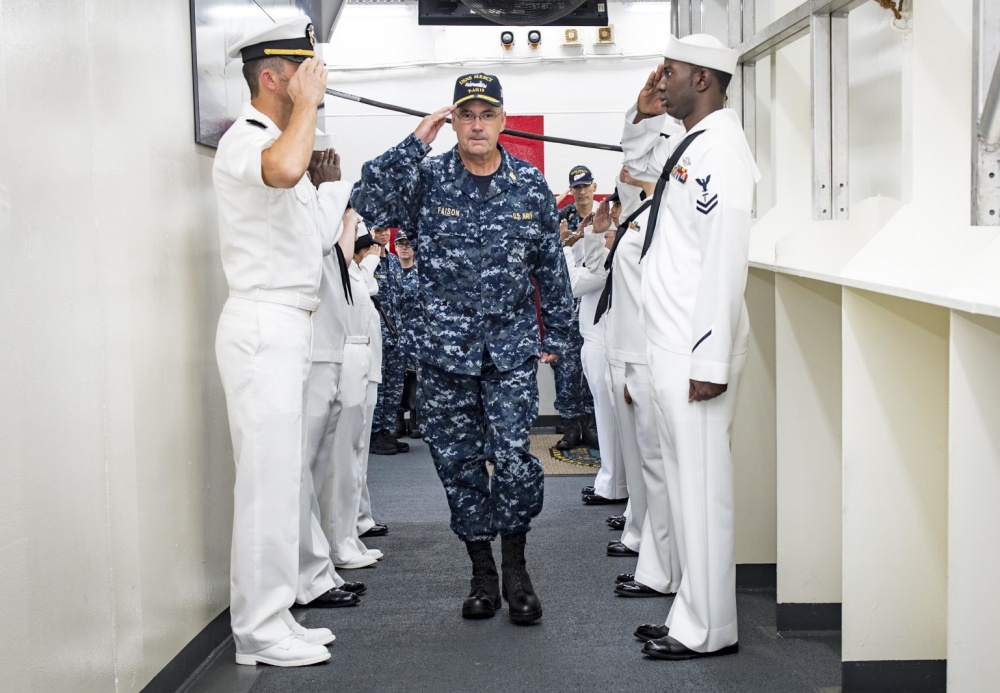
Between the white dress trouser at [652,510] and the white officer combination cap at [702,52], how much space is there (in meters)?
1.09

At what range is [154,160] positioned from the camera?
104 inches

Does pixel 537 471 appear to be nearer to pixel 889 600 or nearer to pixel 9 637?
pixel 889 600

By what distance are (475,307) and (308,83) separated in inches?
33.5

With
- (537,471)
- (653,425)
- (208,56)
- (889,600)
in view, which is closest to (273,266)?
(208,56)

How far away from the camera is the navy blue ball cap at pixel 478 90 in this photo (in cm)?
316

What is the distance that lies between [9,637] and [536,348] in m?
1.78

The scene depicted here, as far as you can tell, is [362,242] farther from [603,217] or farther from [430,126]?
[430,126]

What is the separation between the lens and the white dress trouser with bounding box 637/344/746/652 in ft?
9.11

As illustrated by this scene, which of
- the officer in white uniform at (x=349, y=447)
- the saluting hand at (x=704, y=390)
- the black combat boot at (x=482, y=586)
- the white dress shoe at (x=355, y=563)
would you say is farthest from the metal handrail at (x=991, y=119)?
the white dress shoe at (x=355, y=563)

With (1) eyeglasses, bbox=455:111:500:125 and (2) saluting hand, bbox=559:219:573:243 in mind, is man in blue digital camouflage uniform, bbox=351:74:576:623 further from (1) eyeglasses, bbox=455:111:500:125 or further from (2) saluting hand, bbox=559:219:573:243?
(2) saluting hand, bbox=559:219:573:243

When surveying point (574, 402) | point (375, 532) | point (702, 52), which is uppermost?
point (702, 52)

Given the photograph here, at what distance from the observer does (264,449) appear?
2770 mm

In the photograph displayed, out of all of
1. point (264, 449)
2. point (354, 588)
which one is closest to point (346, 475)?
point (354, 588)

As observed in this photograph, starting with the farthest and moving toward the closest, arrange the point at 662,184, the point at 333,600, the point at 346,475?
the point at 346,475, the point at 333,600, the point at 662,184
